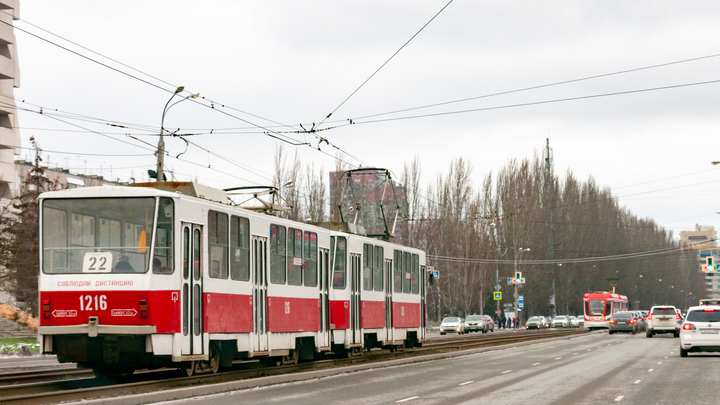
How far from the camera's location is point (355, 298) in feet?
80.0

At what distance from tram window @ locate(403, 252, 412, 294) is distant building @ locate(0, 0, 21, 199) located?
42.3m

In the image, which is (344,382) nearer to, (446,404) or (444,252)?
(446,404)

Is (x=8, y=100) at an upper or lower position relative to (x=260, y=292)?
upper

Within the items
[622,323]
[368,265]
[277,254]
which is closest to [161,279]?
[277,254]

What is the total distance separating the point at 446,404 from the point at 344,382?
466 centimetres

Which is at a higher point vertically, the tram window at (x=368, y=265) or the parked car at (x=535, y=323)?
the tram window at (x=368, y=265)

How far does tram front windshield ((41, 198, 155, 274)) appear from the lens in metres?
15.0

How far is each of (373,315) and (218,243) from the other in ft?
31.9

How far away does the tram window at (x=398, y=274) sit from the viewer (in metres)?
27.9

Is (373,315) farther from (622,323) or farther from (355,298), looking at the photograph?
(622,323)

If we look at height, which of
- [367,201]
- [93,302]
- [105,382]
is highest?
[367,201]

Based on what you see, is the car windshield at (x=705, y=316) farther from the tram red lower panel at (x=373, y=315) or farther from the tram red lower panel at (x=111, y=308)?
the tram red lower panel at (x=111, y=308)

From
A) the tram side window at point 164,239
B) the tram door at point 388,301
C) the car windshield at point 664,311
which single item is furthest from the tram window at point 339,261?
the car windshield at point 664,311

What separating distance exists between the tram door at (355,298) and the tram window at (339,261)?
20.5 inches
